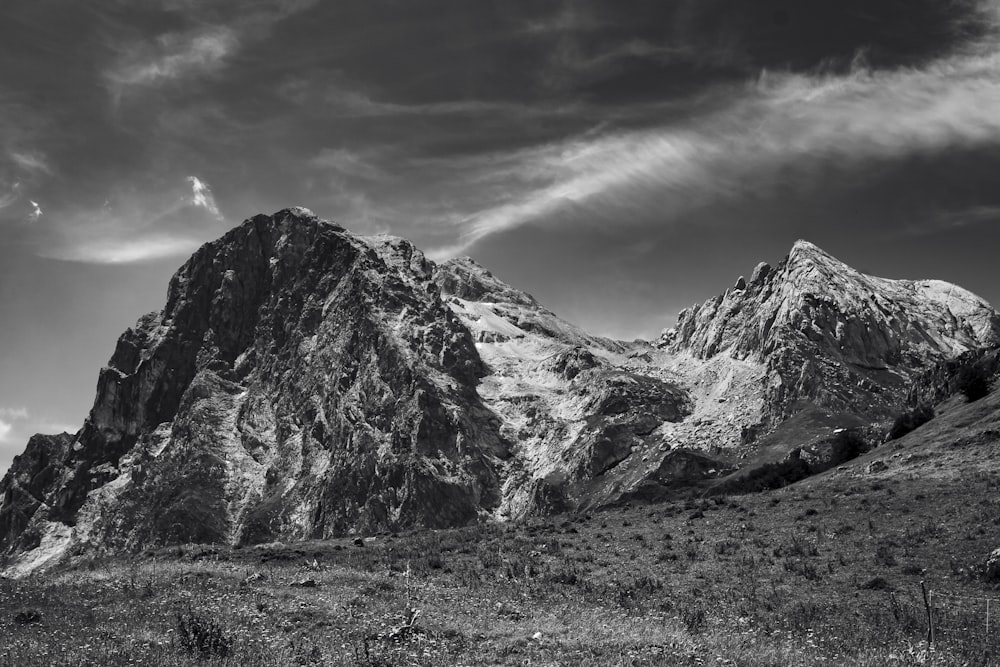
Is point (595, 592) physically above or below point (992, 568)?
below

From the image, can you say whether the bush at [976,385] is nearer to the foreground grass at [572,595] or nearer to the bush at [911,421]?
the bush at [911,421]

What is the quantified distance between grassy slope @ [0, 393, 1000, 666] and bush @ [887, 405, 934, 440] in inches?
994

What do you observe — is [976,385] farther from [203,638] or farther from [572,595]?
→ [203,638]

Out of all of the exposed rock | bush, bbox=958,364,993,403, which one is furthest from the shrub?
bush, bbox=958,364,993,403

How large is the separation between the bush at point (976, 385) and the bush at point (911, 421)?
3.51m

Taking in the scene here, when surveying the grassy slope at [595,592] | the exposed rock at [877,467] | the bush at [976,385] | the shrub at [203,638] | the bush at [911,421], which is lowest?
the shrub at [203,638]

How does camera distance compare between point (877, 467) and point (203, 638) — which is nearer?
point (203, 638)

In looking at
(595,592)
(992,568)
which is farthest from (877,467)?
(595,592)

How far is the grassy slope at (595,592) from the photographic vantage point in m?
19.4

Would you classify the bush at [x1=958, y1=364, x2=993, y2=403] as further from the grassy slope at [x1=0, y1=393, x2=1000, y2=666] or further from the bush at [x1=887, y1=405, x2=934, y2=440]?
the grassy slope at [x1=0, y1=393, x2=1000, y2=666]

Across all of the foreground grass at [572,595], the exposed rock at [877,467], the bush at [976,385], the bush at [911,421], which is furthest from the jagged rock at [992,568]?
the bush at [911,421]

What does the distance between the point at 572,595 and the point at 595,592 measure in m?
1.13

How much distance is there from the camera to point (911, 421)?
70812 millimetres

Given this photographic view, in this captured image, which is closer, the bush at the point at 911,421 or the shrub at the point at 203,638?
the shrub at the point at 203,638
